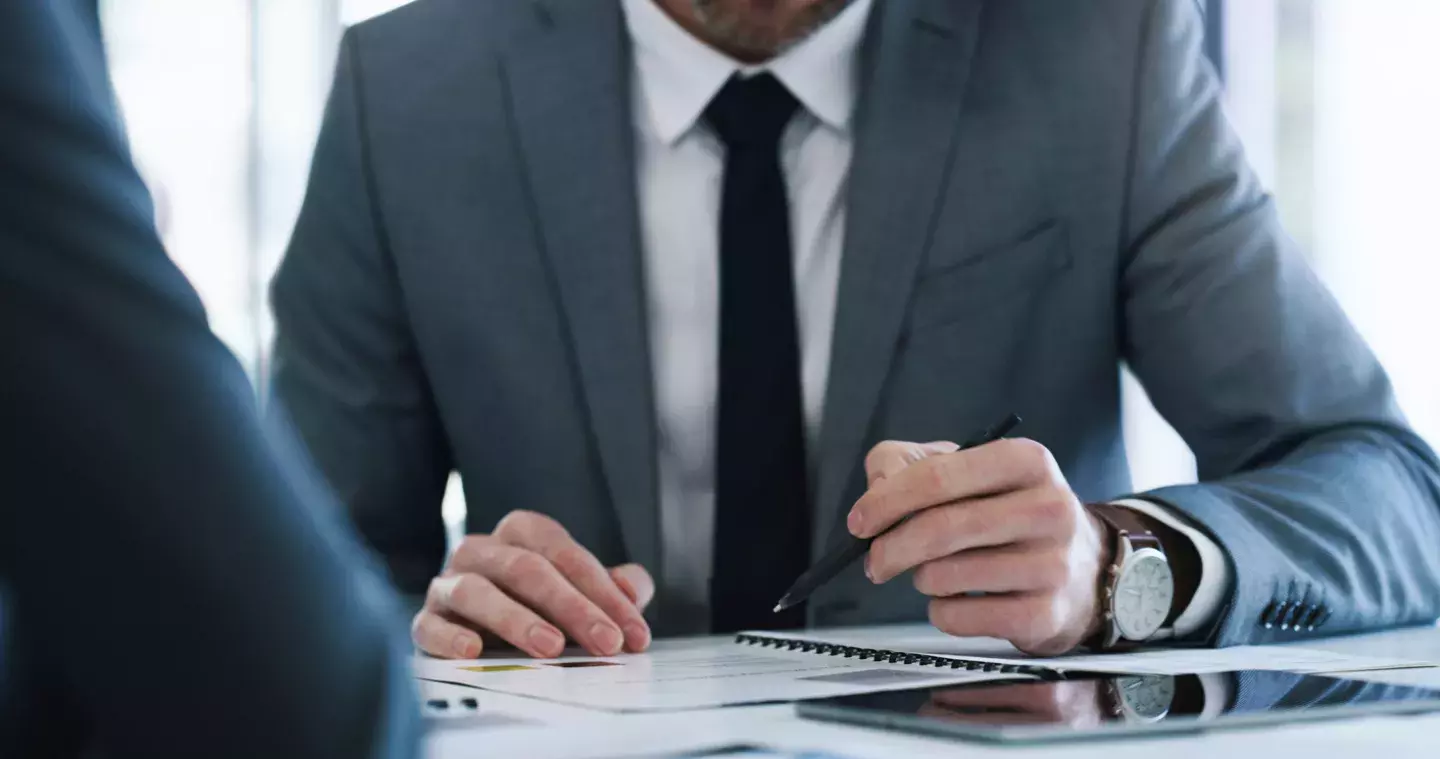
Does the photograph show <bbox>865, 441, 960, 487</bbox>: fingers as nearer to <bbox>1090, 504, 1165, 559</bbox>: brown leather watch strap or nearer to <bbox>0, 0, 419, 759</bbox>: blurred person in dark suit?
<bbox>1090, 504, 1165, 559</bbox>: brown leather watch strap

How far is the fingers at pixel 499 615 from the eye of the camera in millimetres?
1009

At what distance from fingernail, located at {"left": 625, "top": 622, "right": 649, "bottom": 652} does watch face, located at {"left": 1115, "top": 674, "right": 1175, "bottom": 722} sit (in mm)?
397

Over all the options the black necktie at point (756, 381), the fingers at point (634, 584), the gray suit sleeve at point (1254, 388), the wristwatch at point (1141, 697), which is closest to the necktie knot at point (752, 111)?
the black necktie at point (756, 381)

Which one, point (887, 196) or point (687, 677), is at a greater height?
point (887, 196)

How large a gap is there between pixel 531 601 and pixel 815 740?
1.74ft

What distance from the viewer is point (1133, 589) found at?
3.24ft

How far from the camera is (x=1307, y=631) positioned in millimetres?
1089

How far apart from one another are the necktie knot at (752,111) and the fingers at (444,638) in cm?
64

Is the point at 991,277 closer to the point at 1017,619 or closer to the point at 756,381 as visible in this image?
the point at 756,381

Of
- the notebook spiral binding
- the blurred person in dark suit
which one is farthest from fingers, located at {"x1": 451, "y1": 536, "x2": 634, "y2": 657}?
the blurred person in dark suit

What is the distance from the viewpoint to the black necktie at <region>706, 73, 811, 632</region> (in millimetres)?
1396

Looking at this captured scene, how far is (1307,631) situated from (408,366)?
3.18 ft

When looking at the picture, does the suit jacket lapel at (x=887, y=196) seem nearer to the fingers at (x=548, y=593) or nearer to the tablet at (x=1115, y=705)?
the fingers at (x=548, y=593)

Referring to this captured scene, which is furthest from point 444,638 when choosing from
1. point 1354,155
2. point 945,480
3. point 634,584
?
point 1354,155
